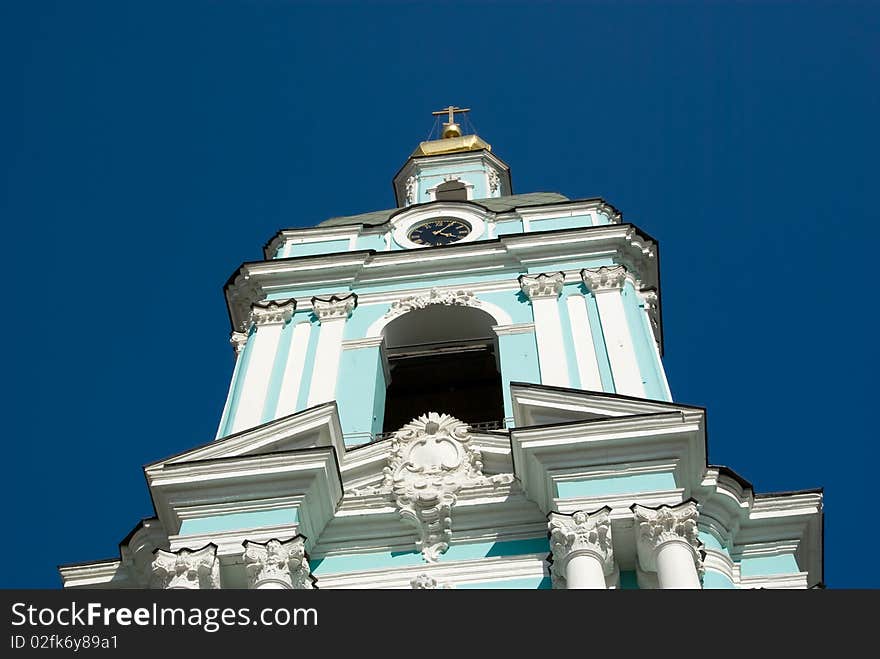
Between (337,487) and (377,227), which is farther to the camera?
(377,227)

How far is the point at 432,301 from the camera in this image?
21.5 m

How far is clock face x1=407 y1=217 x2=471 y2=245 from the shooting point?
24094 mm

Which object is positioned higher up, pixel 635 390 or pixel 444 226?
pixel 444 226

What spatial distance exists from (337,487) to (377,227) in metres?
8.59

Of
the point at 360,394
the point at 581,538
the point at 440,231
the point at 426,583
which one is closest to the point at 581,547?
the point at 581,538

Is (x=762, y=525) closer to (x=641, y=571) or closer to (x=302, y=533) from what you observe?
(x=641, y=571)

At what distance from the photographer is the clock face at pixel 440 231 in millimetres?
24094

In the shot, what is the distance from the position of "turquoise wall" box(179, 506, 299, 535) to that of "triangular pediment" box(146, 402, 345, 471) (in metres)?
0.91

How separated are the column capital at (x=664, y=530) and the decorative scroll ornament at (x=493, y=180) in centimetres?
1568

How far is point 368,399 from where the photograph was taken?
63.4 ft

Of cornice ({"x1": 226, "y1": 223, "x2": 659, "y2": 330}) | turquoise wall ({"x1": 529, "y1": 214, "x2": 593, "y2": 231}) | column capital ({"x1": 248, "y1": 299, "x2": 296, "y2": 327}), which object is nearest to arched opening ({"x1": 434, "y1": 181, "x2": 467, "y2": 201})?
turquoise wall ({"x1": 529, "y1": 214, "x2": 593, "y2": 231})

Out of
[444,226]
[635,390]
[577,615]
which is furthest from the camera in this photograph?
[444,226]

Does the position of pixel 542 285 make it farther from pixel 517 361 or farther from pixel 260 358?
pixel 260 358

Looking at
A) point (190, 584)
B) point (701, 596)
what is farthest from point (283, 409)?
point (701, 596)
